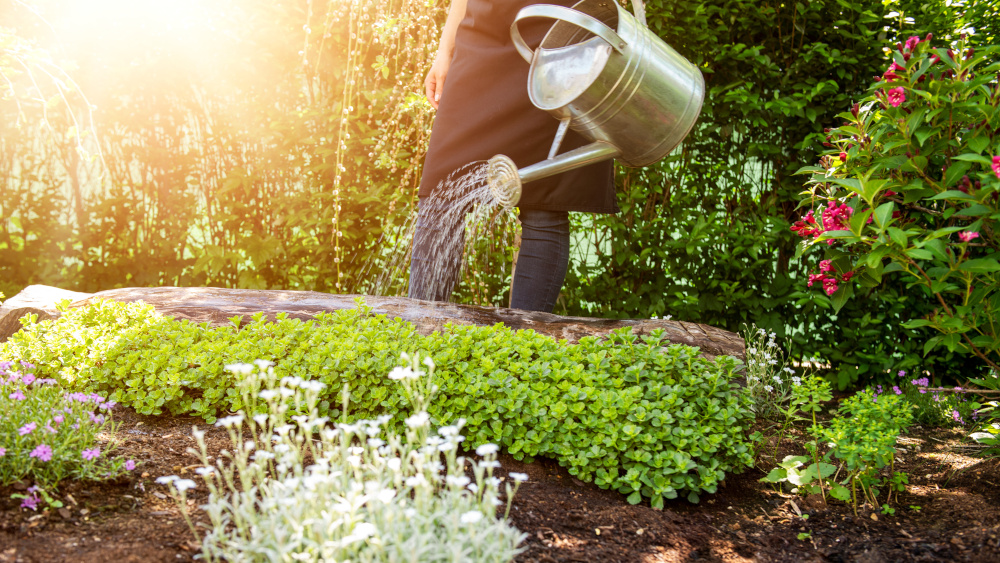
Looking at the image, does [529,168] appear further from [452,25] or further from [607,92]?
[452,25]

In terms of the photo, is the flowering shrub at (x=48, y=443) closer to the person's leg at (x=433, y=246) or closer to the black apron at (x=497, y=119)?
the person's leg at (x=433, y=246)

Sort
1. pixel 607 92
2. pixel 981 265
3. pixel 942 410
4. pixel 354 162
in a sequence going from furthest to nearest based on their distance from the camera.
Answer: pixel 354 162, pixel 942 410, pixel 607 92, pixel 981 265

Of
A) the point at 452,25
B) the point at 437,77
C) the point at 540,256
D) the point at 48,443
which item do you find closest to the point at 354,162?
the point at 437,77

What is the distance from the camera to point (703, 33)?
3107mm

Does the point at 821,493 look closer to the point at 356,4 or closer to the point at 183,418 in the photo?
the point at 183,418

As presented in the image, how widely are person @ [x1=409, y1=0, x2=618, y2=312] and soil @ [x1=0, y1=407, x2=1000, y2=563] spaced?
0.91m

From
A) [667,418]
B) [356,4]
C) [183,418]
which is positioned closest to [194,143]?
[356,4]

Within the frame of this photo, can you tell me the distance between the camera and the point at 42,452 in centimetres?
123

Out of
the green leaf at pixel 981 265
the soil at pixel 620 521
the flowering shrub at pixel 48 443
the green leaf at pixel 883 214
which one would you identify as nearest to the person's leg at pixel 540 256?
the soil at pixel 620 521

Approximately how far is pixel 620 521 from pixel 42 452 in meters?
1.16

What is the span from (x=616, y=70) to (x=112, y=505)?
1632 mm

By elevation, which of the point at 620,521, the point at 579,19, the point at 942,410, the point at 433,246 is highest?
the point at 579,19

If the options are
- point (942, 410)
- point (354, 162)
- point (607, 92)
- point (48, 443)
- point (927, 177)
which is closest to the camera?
point (48, 443)

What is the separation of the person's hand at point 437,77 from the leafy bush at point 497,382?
1035 mm
